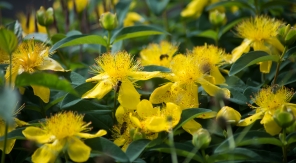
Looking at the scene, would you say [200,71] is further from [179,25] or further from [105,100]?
[179,25]

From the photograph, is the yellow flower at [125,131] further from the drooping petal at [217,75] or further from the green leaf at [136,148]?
the drooping petal at [217,75]

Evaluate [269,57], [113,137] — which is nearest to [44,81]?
[113,137]

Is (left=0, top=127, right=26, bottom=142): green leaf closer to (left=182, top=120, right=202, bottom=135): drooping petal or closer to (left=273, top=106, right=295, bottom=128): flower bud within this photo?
(left=182, top=120, right=202, bottom=135): drooping petal

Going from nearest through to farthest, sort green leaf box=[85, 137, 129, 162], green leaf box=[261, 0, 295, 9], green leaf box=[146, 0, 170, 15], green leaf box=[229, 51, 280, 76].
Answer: green leaf box=[85, 137, 129, 162], green leaf box=[229, 51, 280, 76], green leaf box=[261, 0, 295, 9], green leaf box=[146, 0, 170, 15]

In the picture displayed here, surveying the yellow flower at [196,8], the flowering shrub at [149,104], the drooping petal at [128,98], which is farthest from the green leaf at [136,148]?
the yellow flower at [196,8]

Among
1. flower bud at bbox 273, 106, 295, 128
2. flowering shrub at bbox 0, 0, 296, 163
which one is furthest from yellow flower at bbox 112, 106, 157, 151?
flower bud at bbox 273, 106, 295, 128
